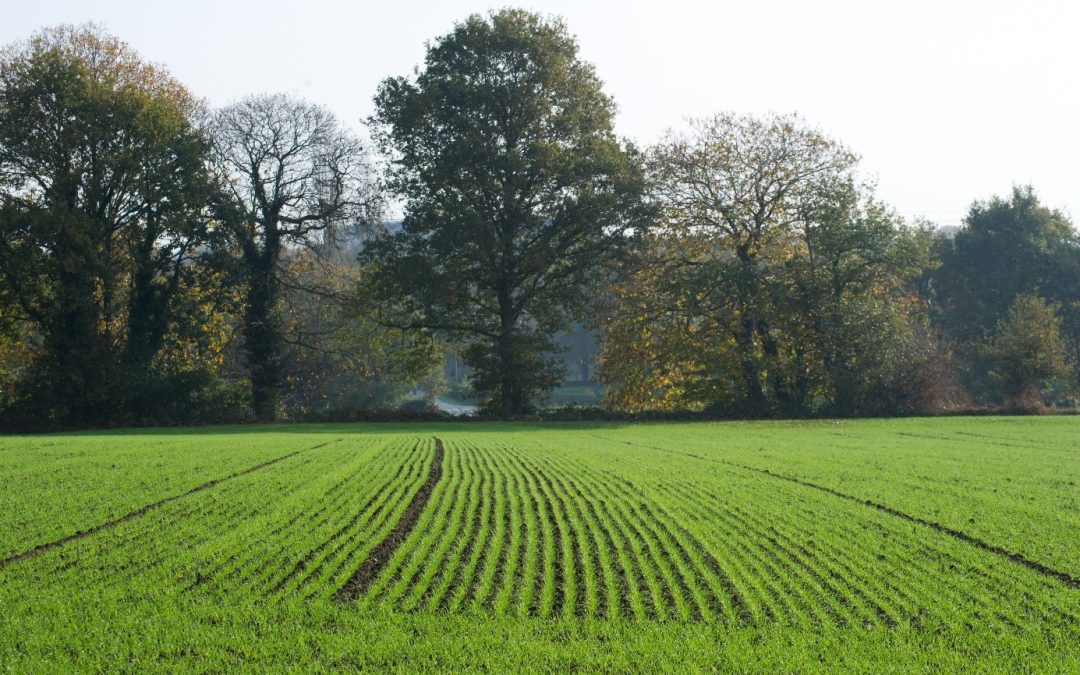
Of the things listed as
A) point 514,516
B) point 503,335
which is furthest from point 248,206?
point 514,516

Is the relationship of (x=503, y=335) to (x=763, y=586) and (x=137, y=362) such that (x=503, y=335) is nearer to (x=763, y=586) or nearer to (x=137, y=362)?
(x=137, y=362)

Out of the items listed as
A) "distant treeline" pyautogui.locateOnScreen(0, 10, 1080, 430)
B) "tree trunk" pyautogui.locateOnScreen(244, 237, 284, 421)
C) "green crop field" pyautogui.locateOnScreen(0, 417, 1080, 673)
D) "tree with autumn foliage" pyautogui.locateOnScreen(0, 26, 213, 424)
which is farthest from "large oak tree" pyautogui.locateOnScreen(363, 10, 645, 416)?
"green crop field" pyautogui.locateOnScreen(0, 417, 1080, 673)

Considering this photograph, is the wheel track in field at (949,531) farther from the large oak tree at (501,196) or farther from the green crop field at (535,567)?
the large oak tree at (501,196)

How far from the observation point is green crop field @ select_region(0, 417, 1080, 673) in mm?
7152

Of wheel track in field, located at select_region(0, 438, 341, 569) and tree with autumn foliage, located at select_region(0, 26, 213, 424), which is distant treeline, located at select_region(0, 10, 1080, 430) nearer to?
tree with autumn foliage, located at select_region(0, 26, 213, 424)

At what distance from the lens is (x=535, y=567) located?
9.48 m

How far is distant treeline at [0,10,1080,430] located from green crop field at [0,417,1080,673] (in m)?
22.4

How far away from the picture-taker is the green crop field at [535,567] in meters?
7.15

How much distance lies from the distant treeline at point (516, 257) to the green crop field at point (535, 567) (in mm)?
22378

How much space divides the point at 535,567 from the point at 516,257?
32675 mm

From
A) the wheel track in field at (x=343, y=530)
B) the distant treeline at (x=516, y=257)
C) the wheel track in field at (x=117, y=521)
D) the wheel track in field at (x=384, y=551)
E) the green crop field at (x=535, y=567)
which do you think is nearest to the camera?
the green crop field at (x=535, y=567)

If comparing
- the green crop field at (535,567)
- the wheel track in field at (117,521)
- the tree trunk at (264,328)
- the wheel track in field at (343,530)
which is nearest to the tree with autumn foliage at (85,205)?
the tree trunk at (264,328)

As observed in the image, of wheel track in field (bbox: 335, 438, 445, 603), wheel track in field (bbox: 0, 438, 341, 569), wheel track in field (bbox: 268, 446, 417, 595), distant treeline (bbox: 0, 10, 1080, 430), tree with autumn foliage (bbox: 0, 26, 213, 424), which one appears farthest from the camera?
distant treeline (bbox: 0, 10, 1080, 430)

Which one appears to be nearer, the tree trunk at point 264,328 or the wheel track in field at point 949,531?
the wheel track in field at point 949,531
